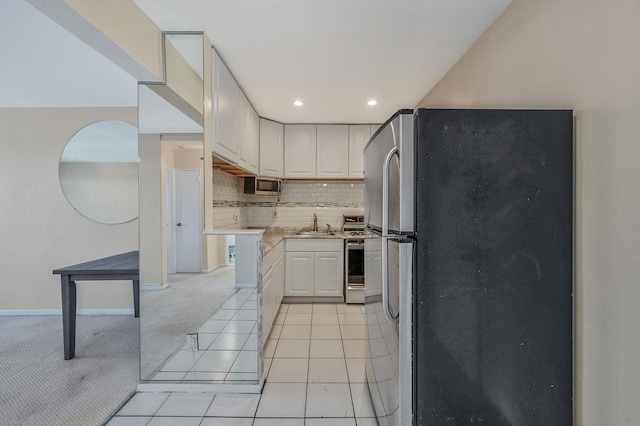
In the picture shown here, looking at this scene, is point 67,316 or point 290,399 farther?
point 67,316

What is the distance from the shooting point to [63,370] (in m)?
2.22

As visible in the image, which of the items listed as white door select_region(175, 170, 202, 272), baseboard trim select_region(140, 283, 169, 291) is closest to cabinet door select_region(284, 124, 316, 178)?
white door select_region(175, 170, 202, 272)

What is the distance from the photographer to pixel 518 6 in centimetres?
154

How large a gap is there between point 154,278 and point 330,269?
2172 millimetres

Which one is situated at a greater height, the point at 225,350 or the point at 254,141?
the point at 254,141

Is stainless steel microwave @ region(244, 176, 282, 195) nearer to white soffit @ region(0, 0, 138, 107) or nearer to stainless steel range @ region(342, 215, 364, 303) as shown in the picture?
stainless steel range @ region(342, 215, 364, 303)

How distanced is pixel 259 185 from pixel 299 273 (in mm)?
1244

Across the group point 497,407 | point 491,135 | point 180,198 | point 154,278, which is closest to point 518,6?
point 491,135

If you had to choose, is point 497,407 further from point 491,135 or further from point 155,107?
point 155,107

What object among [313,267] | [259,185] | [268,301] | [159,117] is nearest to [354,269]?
[313,267]

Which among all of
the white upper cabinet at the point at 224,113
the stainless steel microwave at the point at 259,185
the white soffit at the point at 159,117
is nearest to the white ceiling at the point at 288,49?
the white upper cabinet at the point at 224,113

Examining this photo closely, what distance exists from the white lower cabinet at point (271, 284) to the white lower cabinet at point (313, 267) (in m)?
0.19

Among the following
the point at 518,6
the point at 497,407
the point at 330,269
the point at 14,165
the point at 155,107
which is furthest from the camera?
the point at 330,269

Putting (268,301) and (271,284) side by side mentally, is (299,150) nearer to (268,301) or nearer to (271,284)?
(271,284)
